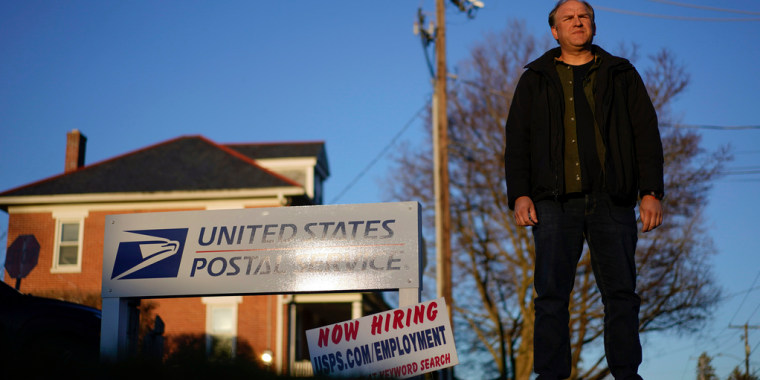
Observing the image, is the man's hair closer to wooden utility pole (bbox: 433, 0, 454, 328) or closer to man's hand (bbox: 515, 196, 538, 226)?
man's hand (bbox: 515, 196, 538, 226)

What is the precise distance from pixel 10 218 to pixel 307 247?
84.1 ft

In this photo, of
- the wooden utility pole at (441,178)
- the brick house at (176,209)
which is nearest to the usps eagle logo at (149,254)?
the wooden utility pole at (441,178)

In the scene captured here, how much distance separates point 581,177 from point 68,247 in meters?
25.5

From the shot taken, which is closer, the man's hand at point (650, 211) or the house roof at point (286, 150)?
the man's hand at point (650, 211)

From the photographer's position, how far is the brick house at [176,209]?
82.4ft

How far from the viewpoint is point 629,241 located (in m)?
3.88

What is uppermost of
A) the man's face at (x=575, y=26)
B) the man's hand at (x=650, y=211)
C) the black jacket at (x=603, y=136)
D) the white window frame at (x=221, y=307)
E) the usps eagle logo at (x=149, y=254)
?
the white window frame at (x=221, y=307)

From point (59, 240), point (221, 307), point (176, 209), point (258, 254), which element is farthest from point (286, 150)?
point (258, 254)

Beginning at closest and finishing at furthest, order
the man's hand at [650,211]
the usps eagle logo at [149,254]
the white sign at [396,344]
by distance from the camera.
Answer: the man's hand at [650,211], the white sign at [396,344], the usps eagle logo at [149,254]

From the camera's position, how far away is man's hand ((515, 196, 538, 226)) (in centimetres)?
397

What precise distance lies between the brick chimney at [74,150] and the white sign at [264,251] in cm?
2624

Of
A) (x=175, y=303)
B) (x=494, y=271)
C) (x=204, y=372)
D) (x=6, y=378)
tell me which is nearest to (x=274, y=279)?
(x=204, y=372)

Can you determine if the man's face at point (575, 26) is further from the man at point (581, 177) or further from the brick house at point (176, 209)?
the brick house at point (176, 209)

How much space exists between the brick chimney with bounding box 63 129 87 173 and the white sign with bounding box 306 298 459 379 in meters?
27.1
